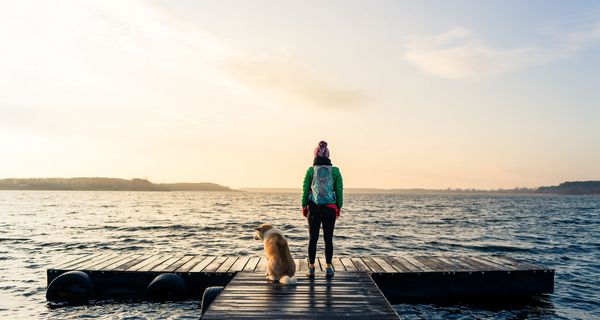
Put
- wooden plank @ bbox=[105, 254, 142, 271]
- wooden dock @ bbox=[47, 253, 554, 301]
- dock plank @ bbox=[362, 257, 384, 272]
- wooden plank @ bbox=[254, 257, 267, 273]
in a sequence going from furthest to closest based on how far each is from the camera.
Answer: wooden plank @ bbox=[105, 254, 142, 271] < dock plank @ bbox=[362, 257, 384, 272] < wooden dock @ bbox=[47, 253, 554, 301] < wooden plank @ bbox=[254, 257, 267, 273]

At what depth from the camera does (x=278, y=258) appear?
8562 millimetres

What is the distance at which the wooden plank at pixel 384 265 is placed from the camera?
489 inches

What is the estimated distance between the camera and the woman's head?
30.4 ft

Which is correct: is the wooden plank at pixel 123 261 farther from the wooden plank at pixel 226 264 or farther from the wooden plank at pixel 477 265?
the wooden plank at pixel 477 265

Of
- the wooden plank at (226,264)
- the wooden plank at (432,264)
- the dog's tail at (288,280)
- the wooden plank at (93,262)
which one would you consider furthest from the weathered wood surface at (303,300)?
the wooden plank at (93,262)

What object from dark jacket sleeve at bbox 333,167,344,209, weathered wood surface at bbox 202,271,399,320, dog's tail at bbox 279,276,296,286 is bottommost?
weathered wood surface at bbox 202,271,399,320

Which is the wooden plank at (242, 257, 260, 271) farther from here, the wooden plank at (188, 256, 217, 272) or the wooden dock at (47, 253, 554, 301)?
the wooden plank at (188, 256, 217, 272)

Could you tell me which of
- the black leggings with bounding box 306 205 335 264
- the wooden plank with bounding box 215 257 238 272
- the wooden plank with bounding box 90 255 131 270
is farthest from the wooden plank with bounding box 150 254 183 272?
the black leggings with bounding box 306 205 335 264

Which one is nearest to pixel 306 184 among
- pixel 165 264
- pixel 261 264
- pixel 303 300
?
pixel 303 300

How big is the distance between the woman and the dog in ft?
2.44

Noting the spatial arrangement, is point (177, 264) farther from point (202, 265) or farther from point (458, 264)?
point (458, 264)

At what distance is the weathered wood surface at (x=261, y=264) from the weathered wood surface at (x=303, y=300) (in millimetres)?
3491

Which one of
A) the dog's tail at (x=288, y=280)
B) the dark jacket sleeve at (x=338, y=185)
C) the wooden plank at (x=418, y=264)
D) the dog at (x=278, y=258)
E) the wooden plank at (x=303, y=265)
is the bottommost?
the wooden plank at (x=418, y=264)

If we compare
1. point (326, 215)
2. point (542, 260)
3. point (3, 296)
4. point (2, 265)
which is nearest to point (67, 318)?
point (3, 296)
